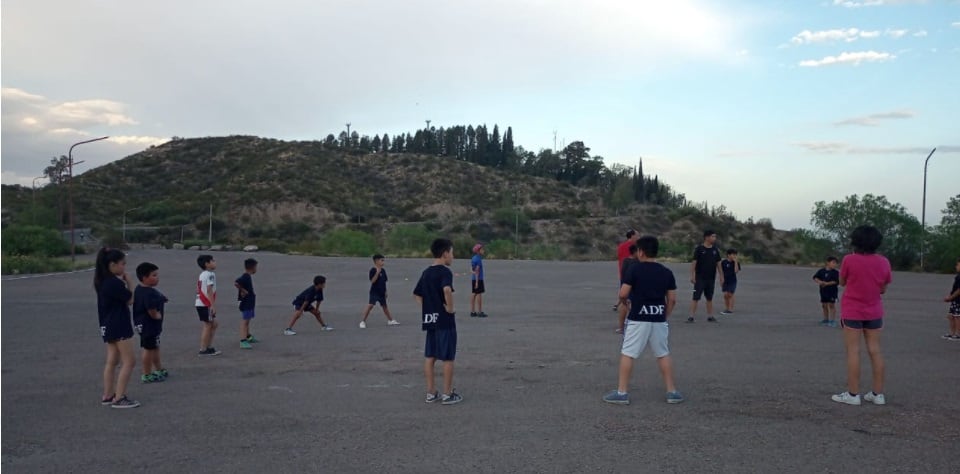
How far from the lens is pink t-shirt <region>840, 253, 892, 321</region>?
7.29m

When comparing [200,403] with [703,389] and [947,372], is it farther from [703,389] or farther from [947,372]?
[947,372]

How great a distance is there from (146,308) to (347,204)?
2881 inches

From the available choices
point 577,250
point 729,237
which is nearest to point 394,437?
point 577,250

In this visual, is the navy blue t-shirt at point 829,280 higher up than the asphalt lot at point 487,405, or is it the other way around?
the navy blue t-shirt at point 829,280

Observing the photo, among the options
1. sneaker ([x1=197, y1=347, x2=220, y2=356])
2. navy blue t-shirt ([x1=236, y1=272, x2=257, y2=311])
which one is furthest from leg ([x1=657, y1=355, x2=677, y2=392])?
sneaker ([x1=197, y1=347, x2=220, y2=356])

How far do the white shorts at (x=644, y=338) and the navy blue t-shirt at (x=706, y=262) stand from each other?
6999 mm

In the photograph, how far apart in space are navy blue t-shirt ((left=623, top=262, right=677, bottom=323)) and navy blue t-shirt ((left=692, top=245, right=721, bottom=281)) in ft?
22.8

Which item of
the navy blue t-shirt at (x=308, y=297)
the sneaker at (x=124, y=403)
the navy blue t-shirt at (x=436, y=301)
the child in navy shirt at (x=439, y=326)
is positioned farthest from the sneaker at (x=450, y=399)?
Answer: the navy blue t-shirt at (x=308, y=297)

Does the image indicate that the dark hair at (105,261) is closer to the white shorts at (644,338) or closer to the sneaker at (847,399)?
the white shorts at (644,338)

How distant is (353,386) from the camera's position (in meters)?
8.25

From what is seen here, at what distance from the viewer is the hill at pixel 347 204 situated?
228 feet

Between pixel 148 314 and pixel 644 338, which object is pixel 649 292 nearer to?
pixel 644 338

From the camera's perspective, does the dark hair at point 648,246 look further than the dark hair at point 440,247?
No

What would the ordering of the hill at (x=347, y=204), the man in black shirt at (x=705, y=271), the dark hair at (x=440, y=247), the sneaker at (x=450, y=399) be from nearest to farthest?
the sneaker at (x=450, y=399)
the dark hair at (x=440, y=247)
the man in black shirt at (x=705, y=271)
the hill at (x=347, y=204)
